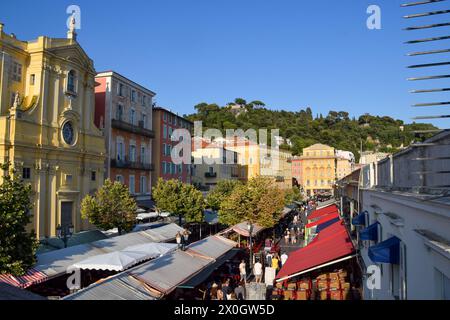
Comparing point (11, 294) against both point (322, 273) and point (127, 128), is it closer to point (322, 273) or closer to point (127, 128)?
point (322, 273)

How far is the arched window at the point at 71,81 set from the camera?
29125 millimetres

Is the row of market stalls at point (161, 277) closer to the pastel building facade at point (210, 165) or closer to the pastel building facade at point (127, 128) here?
the pastel building facade at point (127, 128)

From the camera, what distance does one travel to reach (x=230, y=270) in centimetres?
2072

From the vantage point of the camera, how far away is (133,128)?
3891 cm

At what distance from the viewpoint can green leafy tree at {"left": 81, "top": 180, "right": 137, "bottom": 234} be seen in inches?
960

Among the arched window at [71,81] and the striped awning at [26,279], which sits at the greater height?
the arched window at [71,81]

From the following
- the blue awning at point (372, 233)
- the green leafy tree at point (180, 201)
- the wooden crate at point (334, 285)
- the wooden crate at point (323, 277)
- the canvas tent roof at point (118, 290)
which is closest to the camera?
the canvas tent roof at point (118, 290)

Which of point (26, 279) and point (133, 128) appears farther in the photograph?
point (133, 128)

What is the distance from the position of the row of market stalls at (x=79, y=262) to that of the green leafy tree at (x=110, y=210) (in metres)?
3.41

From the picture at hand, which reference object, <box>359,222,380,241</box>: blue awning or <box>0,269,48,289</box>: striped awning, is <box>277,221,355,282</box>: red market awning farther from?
<box>0,269,48,289</box>: striped awning

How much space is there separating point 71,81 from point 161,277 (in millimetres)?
21453

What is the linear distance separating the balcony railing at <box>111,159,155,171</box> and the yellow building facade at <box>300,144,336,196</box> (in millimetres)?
67405

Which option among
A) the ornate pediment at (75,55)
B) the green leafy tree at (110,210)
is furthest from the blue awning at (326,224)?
the ornate pediment at (75,55)

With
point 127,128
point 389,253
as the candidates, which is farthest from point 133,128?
point 389,253
